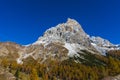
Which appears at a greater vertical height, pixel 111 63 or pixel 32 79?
pixel 111 63

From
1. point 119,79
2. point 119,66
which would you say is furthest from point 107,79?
point 119,66

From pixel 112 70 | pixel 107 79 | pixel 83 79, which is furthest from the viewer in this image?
pixel 83 79

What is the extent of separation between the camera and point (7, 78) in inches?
5394

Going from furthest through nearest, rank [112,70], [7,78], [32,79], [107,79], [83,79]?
[83,79]
[112,70]
[32,79]
[7,78]
[107,79]

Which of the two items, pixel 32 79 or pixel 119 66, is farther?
pixel 119 66

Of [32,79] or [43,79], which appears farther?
[43,79]

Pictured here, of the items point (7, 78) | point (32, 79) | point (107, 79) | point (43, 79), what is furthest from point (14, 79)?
point (107, 79)

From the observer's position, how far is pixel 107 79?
10281cm

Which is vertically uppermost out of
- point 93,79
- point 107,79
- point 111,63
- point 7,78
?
point 111,63

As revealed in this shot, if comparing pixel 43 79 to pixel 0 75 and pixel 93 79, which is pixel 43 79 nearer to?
pixel 93 79

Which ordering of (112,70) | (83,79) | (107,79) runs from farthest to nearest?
(83,79) < (112,70) < (107,79)

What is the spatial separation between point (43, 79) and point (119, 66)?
6675cm

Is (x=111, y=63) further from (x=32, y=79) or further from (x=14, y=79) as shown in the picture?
(x=14, y=79)

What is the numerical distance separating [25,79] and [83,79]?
58.2 metres
